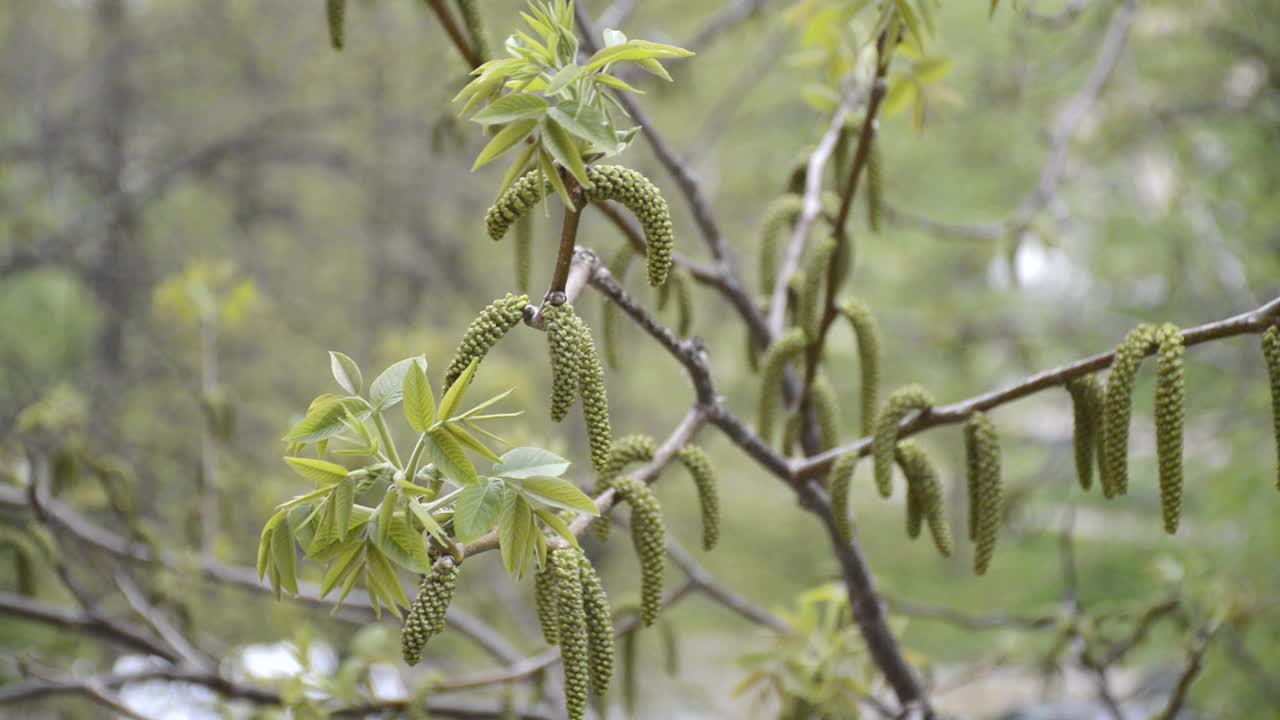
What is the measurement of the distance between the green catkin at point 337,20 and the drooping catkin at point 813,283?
28.6 inches

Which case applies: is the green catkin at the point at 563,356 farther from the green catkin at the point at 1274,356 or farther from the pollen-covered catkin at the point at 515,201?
the green catkin at the point at 1274,356

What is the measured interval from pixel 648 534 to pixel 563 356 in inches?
12.2

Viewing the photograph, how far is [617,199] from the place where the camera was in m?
0.85

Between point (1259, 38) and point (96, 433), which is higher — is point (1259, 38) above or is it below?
above

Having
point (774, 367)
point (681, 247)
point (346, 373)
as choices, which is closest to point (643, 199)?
point (346, 373)

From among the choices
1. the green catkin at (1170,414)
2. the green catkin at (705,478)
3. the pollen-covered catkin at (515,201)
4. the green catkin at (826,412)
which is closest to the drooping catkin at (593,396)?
the pollen-covered catkin at (515,201)

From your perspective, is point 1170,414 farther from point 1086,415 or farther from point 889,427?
point 889,427

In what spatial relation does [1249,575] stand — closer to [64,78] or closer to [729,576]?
[729,576]

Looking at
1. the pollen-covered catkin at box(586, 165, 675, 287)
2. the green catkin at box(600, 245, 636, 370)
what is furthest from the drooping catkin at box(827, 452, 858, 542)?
the pollen-covered catkin at box(586, 165, 675, 287)

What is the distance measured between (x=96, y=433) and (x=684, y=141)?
404cm

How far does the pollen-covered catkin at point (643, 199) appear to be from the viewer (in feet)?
Answer: 2.78

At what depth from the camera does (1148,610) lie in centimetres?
184

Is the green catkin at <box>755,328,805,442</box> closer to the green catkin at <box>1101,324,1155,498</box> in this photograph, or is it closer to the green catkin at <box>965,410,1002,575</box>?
the green catkin at <box>965,410,1002,575</box>

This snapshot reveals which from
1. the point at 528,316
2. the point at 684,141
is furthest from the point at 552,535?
the point at 684,141
